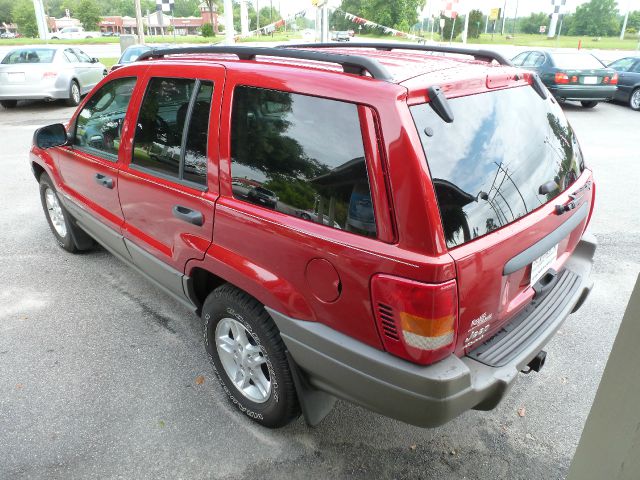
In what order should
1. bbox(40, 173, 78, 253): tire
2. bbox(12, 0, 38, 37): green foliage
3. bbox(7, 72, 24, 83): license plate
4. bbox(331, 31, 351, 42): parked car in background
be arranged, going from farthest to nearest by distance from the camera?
bbox(12, 0, 38, 37): green foliage, bbox(7, 72, 24, 83): license plate, bbox(331, 31, 351, 42): parked car in background, bbox(40, 173, 78, 253): tire

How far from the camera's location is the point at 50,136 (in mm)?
3773

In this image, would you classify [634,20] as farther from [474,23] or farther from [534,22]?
[474,23]

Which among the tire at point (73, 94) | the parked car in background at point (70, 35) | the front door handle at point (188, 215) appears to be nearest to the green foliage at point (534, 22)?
the parked car in background at point (70, 35)

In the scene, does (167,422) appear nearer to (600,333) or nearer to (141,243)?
(141,243)

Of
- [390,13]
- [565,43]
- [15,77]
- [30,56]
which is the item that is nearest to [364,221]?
[15,77]

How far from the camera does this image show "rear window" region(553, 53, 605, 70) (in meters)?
12.4

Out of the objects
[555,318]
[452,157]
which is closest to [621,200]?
[555,318]

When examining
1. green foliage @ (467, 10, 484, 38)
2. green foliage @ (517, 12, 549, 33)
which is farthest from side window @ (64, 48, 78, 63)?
green foliage @ (517, 12, 549, 33)

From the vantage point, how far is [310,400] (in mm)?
2369

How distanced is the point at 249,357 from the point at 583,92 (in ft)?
42.0

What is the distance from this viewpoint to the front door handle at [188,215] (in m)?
2.53

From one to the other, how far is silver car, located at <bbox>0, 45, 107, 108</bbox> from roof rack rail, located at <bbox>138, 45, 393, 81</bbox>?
36.0 feet

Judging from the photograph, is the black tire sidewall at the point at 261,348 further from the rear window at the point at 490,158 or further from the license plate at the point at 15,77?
the license plate at the point at 15,77

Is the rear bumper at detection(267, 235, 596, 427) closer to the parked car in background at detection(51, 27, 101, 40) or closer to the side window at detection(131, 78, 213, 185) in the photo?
the side window at detection(131, 78, 213, 185)
